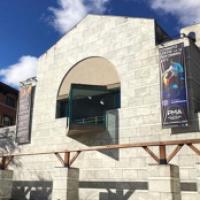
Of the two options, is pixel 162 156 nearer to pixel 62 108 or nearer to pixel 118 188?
pixel 118 188

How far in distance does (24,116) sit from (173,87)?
1601cm

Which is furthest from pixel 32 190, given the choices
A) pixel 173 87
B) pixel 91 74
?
pixel 173 87

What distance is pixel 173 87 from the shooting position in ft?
70.1

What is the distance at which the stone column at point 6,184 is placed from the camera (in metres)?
26.6

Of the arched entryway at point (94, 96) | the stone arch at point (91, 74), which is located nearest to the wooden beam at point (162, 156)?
the arched entryway at point (94, 96)

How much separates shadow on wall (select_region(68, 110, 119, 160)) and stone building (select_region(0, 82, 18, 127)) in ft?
84.1

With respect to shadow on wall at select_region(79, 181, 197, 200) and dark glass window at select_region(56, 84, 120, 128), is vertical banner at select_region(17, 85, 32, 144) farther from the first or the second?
shadow on wall at select_region(79, 181, 197, 200)

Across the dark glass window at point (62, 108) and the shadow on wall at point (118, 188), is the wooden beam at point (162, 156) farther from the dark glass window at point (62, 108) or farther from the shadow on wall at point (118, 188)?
the dark glass window at point (62, 108)

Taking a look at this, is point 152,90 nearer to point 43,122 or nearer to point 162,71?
point 162,71

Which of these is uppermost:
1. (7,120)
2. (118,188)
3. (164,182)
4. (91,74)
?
(91,74)

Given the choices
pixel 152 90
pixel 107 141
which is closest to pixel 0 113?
pixel 107 141

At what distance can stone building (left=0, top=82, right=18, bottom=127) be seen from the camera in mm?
47969

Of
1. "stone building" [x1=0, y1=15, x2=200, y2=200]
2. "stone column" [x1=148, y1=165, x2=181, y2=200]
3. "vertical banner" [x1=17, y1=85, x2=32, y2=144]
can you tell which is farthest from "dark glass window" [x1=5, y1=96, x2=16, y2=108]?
"stone column" [x1=148, y1=165, x2=181, y2=200]

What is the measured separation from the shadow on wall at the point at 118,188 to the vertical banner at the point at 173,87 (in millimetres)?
4571
